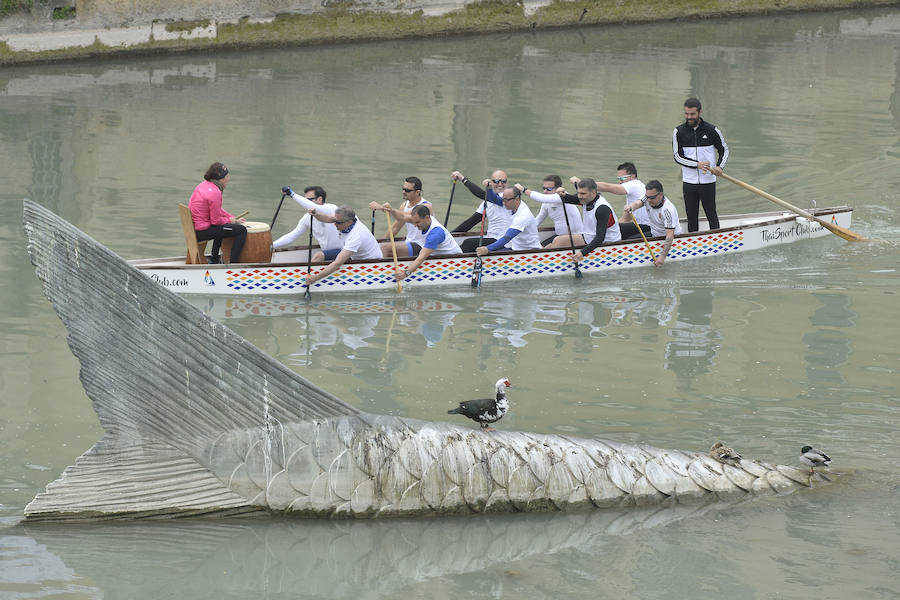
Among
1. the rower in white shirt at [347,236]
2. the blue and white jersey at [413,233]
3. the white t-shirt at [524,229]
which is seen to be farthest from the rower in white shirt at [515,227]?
the rower in white shirt at [347,236]

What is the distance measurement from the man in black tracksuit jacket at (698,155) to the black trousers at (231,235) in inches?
222

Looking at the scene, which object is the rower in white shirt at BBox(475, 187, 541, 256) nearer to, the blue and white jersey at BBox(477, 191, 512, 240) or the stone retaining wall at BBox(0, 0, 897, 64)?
the blue and white jersey at BBox(477, 191, 512, 240)

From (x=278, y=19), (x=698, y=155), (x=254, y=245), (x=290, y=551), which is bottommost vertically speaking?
(x=290, y=551)

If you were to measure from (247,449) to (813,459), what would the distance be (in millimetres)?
4131

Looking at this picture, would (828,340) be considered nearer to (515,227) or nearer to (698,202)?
(698,202)

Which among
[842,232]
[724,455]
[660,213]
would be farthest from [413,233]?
[724,455]

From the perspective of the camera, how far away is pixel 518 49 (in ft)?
102

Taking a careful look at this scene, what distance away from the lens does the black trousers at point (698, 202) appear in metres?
16.1

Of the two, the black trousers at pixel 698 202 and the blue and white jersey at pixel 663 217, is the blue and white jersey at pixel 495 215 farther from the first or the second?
the black trousers at pixel 698 202

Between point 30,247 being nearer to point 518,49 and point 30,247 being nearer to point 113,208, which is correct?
point 113,208

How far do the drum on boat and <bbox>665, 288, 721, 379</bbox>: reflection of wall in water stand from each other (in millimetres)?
4776

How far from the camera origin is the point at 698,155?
624 inches

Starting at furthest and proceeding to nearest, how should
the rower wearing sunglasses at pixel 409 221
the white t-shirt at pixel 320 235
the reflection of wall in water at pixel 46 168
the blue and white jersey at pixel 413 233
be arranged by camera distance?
the reflection of wall in water at pixel 46 168, the blue and white jersey at pixel 413 233, the white t-shirt at pixel 320 235, the rower wearing sunglasses at pixel 409 221

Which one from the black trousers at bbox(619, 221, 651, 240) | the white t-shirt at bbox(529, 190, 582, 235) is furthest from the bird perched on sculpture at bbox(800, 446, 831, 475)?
the black trousers at bbox(619, 221, 651, 240)
